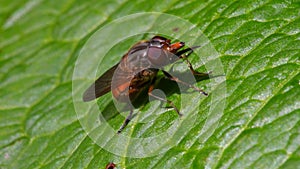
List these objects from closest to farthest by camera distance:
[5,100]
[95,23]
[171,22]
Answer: [171,22] → [5,100] → [95,23]

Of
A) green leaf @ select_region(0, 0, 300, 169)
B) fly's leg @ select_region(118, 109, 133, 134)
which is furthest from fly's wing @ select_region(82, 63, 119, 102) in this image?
fly's leg @ select_region(118, 109, 133, 134)

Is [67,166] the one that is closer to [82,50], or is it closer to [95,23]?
[82,50]

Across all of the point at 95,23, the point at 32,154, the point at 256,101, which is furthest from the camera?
the point at 95,23

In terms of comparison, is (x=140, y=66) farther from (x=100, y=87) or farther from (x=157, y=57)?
(x=100, y=87)

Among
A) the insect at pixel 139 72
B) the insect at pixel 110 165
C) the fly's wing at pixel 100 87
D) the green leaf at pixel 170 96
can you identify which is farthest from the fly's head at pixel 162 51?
the insect at pixel 110 165

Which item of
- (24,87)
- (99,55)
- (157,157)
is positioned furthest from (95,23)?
(157,157)

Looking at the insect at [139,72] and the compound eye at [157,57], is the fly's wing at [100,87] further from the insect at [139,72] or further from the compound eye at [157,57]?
the compound eye at [157,57]

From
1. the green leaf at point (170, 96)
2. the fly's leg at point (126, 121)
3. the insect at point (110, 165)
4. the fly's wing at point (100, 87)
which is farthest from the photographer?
the fly's wing at point (100, 87)

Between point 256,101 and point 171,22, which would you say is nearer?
point 256,101

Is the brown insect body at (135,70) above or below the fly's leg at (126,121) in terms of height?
above
